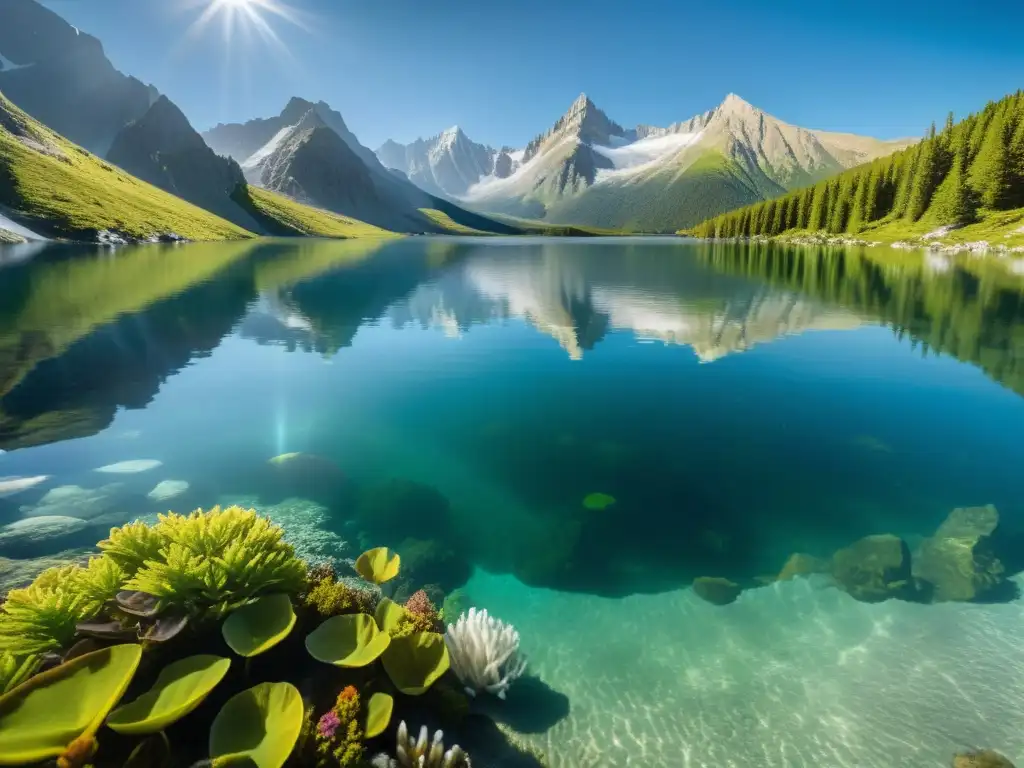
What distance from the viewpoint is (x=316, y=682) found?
268 inches

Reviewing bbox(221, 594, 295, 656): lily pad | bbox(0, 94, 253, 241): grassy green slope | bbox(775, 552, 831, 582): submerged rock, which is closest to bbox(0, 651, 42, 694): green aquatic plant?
bbox(221, 594, 295, 656): lily pad

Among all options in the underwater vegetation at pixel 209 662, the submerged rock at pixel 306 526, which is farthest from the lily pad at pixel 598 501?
the underwater vegetation at pixel 209 662

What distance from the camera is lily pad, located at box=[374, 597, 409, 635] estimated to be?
8.00 metres

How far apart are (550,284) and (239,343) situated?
43.6m

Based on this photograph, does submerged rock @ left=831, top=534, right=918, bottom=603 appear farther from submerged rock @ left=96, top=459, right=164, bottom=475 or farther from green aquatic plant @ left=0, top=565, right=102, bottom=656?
submerged rock @ left=96, top=459, right=164, bottom=475

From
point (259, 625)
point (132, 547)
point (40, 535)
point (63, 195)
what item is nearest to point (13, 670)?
point (132, 547)

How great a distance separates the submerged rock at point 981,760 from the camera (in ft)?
24.6

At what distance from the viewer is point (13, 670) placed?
5680mm

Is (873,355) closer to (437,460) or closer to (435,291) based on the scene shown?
(437,460)

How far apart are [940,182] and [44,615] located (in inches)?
8088

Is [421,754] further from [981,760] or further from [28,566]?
[28,566]

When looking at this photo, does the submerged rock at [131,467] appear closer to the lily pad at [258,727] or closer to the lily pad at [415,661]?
→ the lily pad at [415,661]

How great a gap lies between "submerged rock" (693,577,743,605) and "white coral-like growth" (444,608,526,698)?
484 centimetres

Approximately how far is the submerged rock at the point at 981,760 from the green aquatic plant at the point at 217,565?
33.1 feet
